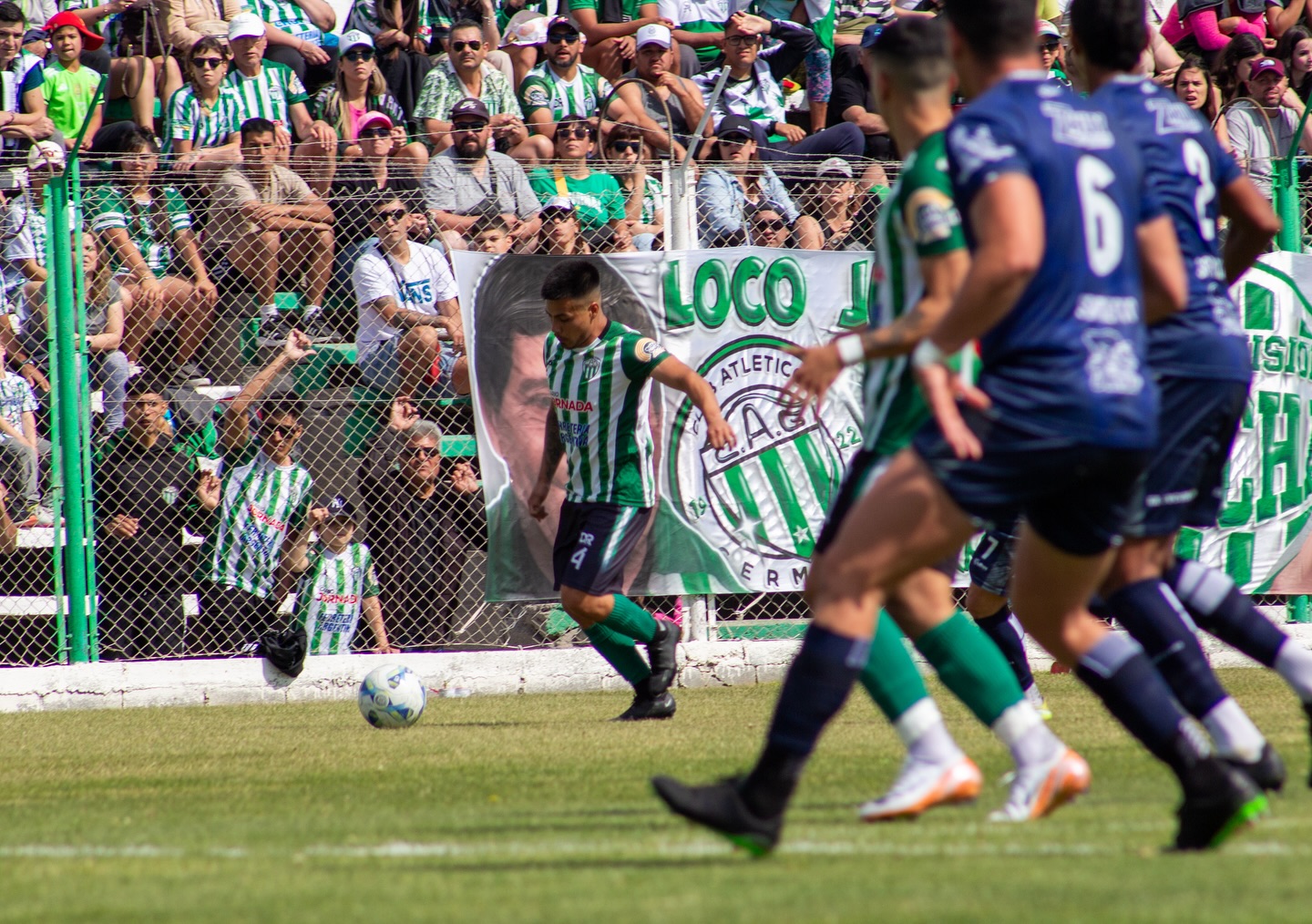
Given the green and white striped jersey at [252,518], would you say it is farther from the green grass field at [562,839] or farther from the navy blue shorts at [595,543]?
the green grass field at [562,839]

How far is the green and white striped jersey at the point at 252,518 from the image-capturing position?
1082 centimetres

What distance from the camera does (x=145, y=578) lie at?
10664 mm

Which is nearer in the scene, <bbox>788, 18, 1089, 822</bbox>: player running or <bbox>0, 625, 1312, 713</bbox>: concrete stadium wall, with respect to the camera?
<bbox>788, 18, 1089, 822</bbox>: player running

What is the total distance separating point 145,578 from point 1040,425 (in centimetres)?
793

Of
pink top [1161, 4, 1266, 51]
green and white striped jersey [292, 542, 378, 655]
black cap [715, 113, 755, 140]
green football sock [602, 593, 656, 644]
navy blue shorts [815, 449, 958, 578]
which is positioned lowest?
green and white striped jersey [292, 542, 378, 655]

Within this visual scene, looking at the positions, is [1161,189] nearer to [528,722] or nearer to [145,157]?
[528,722]

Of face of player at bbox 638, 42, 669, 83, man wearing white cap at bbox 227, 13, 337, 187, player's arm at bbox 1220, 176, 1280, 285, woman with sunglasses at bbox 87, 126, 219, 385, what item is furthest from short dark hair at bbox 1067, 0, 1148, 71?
face of player at bbox 638, 42, 669, 83

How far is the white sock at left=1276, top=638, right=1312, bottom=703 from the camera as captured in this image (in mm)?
5281

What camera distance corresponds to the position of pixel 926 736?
4738 mm

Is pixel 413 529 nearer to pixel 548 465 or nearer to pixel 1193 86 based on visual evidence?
pixel 548 465

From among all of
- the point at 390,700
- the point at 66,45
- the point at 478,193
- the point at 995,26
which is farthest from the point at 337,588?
the point at 995,26

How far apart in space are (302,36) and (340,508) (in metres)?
5.74

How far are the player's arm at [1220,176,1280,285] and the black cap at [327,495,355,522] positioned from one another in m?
6.62

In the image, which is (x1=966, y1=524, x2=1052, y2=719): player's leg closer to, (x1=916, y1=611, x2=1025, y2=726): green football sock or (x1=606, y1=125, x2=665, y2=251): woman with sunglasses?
(x1=916, y1=611, x2=1025, y2=726): green football sock
